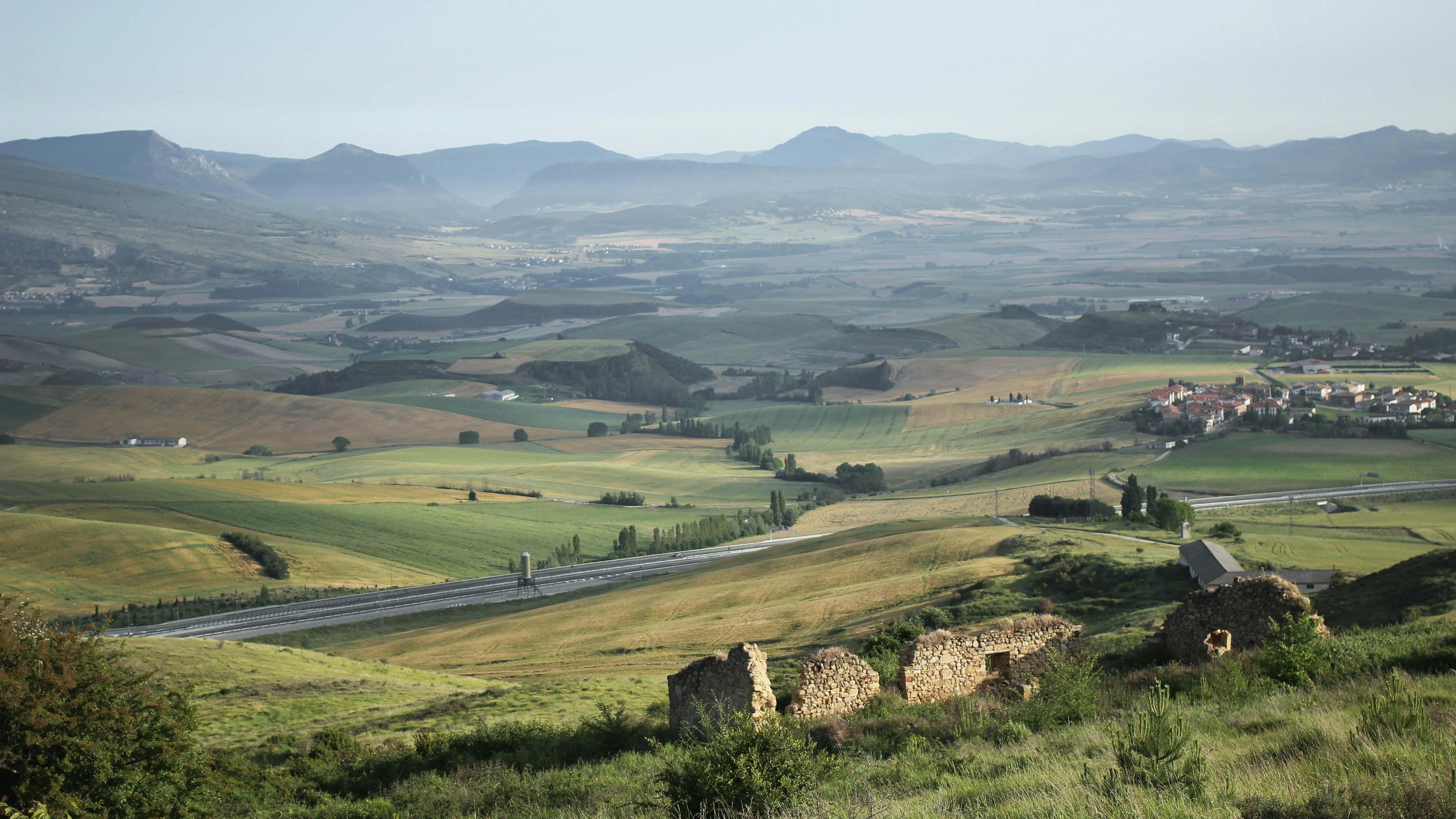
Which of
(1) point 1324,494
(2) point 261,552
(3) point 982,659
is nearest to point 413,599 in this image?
(2) point 261,552

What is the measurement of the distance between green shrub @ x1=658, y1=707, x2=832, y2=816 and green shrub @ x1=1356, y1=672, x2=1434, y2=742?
538 centimetres

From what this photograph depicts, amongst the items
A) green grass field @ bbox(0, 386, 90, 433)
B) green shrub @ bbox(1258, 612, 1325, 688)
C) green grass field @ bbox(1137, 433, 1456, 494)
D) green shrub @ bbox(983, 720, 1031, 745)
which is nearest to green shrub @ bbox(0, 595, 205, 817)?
green shrub @ bbox(983, 720, 1031, 745)

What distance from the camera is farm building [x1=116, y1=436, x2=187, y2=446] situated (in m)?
132

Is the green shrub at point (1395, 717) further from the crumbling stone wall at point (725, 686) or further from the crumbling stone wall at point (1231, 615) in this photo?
the crumbling stone wall at point (725, 686)

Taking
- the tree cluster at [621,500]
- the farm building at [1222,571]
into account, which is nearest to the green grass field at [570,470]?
the tree cluster at [621,500]

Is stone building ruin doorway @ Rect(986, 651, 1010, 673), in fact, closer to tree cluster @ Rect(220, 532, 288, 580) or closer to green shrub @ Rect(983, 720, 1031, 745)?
green shrub @ Rect(983, 720, 1031, 745)

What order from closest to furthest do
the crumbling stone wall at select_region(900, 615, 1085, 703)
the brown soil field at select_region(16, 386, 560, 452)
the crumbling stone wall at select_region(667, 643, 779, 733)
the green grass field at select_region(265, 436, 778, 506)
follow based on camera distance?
the crumbling stone wall at select_region(667, 643, 779, 733)
the crumbling stone wall at select_region(900, 615, 1085, 703)
the green grass field at select_region(265, 436, 778, 506)
the brown soil field at select_region(16, 386, 560, 452)

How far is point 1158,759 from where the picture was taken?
1002cm

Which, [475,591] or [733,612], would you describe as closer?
[733,612]

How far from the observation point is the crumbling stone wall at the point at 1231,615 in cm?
1762

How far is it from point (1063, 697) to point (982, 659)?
413cm

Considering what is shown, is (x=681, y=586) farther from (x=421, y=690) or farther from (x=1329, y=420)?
(x=1329, y=420)

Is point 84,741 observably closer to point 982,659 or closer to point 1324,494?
point 982,659

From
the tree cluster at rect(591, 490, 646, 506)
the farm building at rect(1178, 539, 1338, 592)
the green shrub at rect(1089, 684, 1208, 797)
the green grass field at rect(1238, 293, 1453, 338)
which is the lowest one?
the tree cluster at rect(591, 490, 646, 506)
